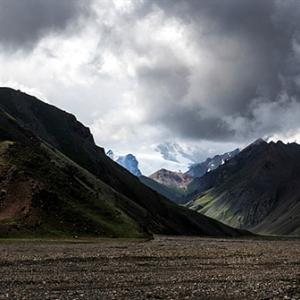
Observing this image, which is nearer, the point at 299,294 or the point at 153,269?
the point at 299,294

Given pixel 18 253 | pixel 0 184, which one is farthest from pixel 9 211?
pixel 18 253

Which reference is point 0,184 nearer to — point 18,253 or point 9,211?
point 9,211

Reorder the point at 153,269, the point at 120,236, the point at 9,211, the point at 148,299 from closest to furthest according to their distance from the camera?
1. the point at 148,299
2. the point at 153,269
3. the point at 9,211
4. the point at 120,236

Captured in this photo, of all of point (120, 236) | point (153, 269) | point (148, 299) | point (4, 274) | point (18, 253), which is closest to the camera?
point (148, 299)

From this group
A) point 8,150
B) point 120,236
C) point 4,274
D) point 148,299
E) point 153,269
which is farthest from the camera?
point 8,150

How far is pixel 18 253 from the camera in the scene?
82.2 m

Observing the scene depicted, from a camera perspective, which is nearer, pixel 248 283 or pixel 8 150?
pixel 248 283

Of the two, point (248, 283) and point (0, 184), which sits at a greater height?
point (0, 184)

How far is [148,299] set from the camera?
128 feet

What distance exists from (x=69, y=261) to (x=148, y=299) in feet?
113

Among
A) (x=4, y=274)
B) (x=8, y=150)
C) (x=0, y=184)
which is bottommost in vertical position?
(x=4, y=274)

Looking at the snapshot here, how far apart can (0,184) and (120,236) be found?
33668 millimetres

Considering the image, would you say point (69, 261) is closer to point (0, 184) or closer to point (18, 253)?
point (18, 253)

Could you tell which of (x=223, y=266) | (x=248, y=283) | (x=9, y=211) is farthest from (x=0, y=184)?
(x=248, y=283)
